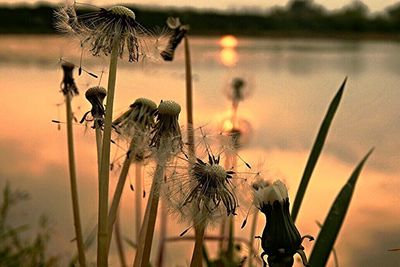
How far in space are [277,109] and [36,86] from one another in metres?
1.68

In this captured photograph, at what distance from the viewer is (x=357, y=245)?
2076 millimetres

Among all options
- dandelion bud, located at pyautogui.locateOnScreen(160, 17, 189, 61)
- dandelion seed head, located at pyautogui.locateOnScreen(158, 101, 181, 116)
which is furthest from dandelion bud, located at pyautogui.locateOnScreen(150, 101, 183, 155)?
dandelion bud, located at pyautogui.locateOnScreen(160, 17, 189, 61)

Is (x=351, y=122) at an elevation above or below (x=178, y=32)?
below

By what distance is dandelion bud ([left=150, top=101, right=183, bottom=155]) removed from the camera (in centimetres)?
48

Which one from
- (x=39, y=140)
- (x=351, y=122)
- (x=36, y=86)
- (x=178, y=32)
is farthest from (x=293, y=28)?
(x=178, y=32)

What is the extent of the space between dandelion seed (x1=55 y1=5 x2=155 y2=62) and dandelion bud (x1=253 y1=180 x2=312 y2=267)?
0.12 meters

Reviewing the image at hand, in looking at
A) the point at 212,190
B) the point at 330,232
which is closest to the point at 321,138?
the point at 330,232

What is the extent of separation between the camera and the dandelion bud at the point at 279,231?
448 mm

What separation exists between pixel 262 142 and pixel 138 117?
2.42 meters

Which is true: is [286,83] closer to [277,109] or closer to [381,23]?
[277,109]

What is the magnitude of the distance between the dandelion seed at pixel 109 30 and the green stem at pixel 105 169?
0.02 m

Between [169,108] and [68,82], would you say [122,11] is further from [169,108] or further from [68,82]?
[68,82]

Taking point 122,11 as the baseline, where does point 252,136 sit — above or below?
below

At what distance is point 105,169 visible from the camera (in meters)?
0.45
